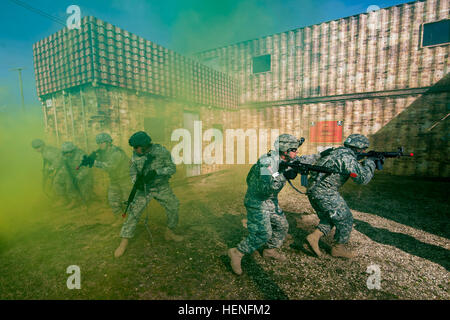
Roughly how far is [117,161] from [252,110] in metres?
8.83

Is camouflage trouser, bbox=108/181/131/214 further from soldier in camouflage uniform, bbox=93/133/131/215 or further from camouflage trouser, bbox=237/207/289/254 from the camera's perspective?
camouflage trouser, bbox=237/207/289/254

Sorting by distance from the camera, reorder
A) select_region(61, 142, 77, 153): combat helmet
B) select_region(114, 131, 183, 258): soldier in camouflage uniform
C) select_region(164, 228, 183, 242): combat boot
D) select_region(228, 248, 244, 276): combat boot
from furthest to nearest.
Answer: select_region(61, 142, 77, 153): combat helmet → select_region(164, 228, 183, 242): combat boot → select_region(114, 131, 183, 258): soldier in camouflage uniform → select_region(228, 248, 244, 276): combat boot

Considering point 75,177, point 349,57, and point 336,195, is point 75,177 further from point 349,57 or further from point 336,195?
point 349,57

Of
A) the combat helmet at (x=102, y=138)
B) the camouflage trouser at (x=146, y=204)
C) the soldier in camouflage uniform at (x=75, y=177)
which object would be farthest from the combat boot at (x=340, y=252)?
the soldier in camouflage uniform at (x=75, y=177)

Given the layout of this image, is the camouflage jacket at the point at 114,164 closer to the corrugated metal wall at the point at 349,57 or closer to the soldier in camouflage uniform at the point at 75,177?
the soldier in camouflage uniform at the point at 75,177

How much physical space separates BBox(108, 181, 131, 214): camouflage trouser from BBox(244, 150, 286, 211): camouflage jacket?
317 centimetres

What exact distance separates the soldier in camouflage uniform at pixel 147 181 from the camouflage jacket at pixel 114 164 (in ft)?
4.00

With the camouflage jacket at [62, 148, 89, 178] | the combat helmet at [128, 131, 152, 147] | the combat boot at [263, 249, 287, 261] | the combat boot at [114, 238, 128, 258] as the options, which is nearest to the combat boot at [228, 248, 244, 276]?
the combat boot at [263, 249, 287, 261]

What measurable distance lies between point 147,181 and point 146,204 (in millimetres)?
441

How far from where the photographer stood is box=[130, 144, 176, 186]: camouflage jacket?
A: 3570 millimetres

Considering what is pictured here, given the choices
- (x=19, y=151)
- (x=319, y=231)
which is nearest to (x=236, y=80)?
(x=319, y=231)

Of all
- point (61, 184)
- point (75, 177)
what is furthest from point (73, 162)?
point (61, 184)

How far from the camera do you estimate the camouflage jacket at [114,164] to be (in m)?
4.44

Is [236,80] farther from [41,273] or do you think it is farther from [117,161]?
[41,273]
